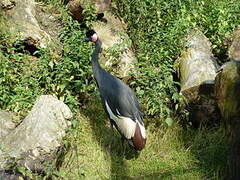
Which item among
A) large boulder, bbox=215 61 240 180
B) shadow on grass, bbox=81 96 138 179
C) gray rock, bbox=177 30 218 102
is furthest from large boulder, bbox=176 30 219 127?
shadow on grass, bbox=81 96 138 179

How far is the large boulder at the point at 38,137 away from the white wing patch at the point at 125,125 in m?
0.60

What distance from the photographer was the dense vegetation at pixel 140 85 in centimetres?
495

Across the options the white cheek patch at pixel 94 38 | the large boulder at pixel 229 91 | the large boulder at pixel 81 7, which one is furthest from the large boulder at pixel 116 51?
the large boulder at pixel 229 91

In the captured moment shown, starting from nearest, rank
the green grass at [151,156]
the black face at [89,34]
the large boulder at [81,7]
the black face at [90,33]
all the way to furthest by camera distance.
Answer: the green grass at [151,156]
the black face at [89,34]
the black face at [90,33]
the large boulder at [81,7]

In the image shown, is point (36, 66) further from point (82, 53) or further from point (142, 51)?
point (142, 51)

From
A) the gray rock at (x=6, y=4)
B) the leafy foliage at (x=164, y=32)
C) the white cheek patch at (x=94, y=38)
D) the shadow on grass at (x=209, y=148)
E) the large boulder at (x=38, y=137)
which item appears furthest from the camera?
the gray rock at (x=6, y=4)

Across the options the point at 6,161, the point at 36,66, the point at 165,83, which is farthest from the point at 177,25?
the point at 6,161

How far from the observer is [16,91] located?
222 inches

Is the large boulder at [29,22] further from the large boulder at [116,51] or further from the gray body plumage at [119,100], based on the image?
the gray body plumage at [119,100]

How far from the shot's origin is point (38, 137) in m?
4.55

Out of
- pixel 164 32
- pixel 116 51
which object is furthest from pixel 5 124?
pixel 164 32

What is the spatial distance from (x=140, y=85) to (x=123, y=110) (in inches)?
31.4

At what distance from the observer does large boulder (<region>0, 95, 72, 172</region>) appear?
443cm

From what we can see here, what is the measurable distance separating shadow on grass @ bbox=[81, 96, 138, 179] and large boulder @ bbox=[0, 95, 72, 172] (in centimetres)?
69
